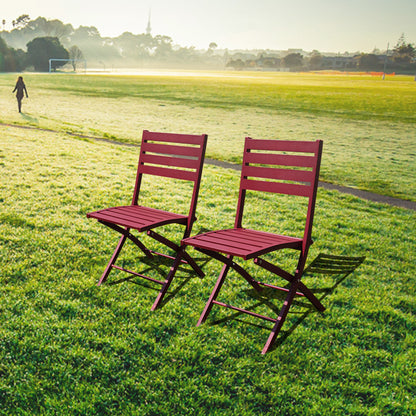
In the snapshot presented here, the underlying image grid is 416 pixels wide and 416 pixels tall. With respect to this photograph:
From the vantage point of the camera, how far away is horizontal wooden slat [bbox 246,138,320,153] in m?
3.80

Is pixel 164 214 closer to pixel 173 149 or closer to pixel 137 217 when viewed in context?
pixel 137 217

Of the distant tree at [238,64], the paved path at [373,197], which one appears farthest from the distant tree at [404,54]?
the paved path at [373,197]

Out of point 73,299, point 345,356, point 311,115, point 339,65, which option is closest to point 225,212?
point 73,299

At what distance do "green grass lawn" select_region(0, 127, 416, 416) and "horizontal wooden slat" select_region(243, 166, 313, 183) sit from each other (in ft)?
3.75

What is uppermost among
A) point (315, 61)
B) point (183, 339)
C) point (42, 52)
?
point (315, 61)

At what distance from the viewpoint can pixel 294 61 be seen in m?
156

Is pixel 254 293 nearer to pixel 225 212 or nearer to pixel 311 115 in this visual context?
pixel 225 212

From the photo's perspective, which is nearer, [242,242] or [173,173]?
[242,242]

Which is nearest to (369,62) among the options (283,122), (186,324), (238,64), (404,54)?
(404,54)

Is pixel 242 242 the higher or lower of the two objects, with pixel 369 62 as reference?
lower

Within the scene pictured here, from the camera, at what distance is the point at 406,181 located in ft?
40.6

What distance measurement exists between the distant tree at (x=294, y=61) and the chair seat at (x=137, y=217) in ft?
527

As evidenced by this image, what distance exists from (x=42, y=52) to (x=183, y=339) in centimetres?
10619

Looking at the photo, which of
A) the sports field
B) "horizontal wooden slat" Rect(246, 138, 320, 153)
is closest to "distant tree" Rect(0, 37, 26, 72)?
the sports field
